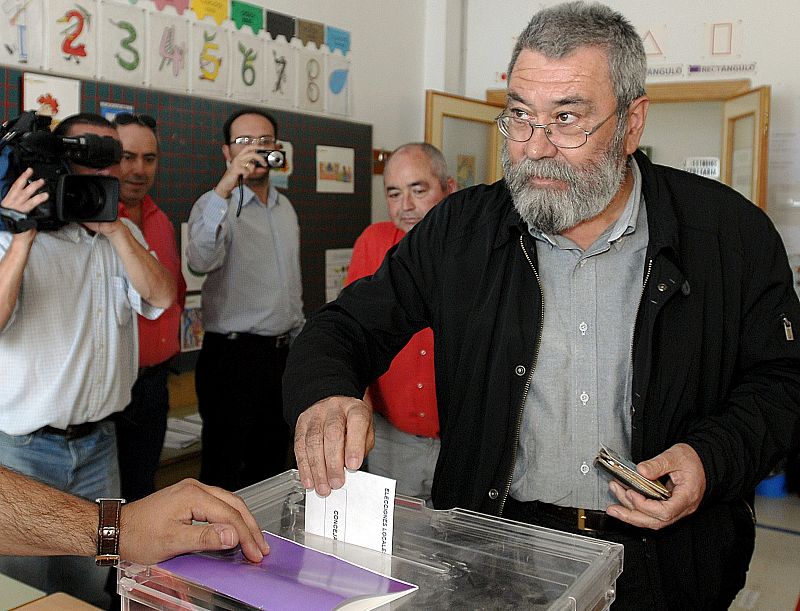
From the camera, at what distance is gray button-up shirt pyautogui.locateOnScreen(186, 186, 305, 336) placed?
330 centimetres

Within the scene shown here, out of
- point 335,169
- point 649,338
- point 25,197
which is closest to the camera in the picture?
point 649,338

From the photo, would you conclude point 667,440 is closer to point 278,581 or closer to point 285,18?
point 278,581

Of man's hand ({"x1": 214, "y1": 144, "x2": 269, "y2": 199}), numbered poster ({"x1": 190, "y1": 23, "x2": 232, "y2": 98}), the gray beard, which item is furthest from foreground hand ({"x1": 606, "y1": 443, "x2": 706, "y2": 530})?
numbered poster ({"x1": 190, "y1": 23, "x2": 232, "y2": 98})

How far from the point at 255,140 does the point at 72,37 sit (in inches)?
31.4

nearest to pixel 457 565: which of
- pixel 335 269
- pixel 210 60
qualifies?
pixel 210 60

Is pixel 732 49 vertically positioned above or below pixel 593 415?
above

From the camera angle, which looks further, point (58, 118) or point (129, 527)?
point (58, 118)

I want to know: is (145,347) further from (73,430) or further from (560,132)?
(560,132)

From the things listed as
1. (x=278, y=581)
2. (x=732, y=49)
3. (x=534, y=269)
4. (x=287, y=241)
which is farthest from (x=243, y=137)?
(x=732, y=49)

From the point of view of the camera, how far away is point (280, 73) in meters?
4.22

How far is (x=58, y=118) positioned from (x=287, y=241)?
1.03 metres

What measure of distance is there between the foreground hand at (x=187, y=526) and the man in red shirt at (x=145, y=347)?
1.71 metres

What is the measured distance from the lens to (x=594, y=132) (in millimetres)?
1521

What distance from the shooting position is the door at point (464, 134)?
4.82 m
